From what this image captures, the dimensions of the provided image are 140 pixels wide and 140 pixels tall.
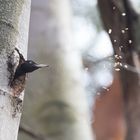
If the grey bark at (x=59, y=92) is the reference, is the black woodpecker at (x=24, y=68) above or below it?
above

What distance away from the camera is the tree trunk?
3.18 feet

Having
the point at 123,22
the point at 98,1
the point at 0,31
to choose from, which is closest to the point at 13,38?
the point at 0,31

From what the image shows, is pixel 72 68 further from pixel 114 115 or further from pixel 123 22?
pixel 114 115

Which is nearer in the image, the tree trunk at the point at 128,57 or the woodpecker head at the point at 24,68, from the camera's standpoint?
the woodpecker head at the point at 24,68

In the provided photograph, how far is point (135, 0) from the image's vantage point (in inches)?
39.7

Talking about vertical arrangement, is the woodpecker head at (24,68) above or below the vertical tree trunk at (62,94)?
above

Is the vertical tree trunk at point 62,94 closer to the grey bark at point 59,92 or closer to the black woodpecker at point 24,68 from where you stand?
the grey bark at point 59,92

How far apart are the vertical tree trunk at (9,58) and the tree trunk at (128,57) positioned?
62 centimetres

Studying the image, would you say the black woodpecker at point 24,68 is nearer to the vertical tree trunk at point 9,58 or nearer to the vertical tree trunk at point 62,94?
the vertical tree trunk at point 9,58

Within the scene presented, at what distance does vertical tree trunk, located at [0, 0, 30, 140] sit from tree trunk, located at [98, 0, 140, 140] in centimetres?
62

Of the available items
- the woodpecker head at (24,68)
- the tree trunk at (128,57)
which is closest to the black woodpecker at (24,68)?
the woodpecker head at (24,68)

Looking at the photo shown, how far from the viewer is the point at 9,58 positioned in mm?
252

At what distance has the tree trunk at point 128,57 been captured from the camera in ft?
3.18

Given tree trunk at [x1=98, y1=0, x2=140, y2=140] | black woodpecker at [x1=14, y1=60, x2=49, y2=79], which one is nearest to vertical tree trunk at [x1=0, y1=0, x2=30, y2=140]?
black woodpecker at [x1=14, y1=60, x2=49, y2=79]
